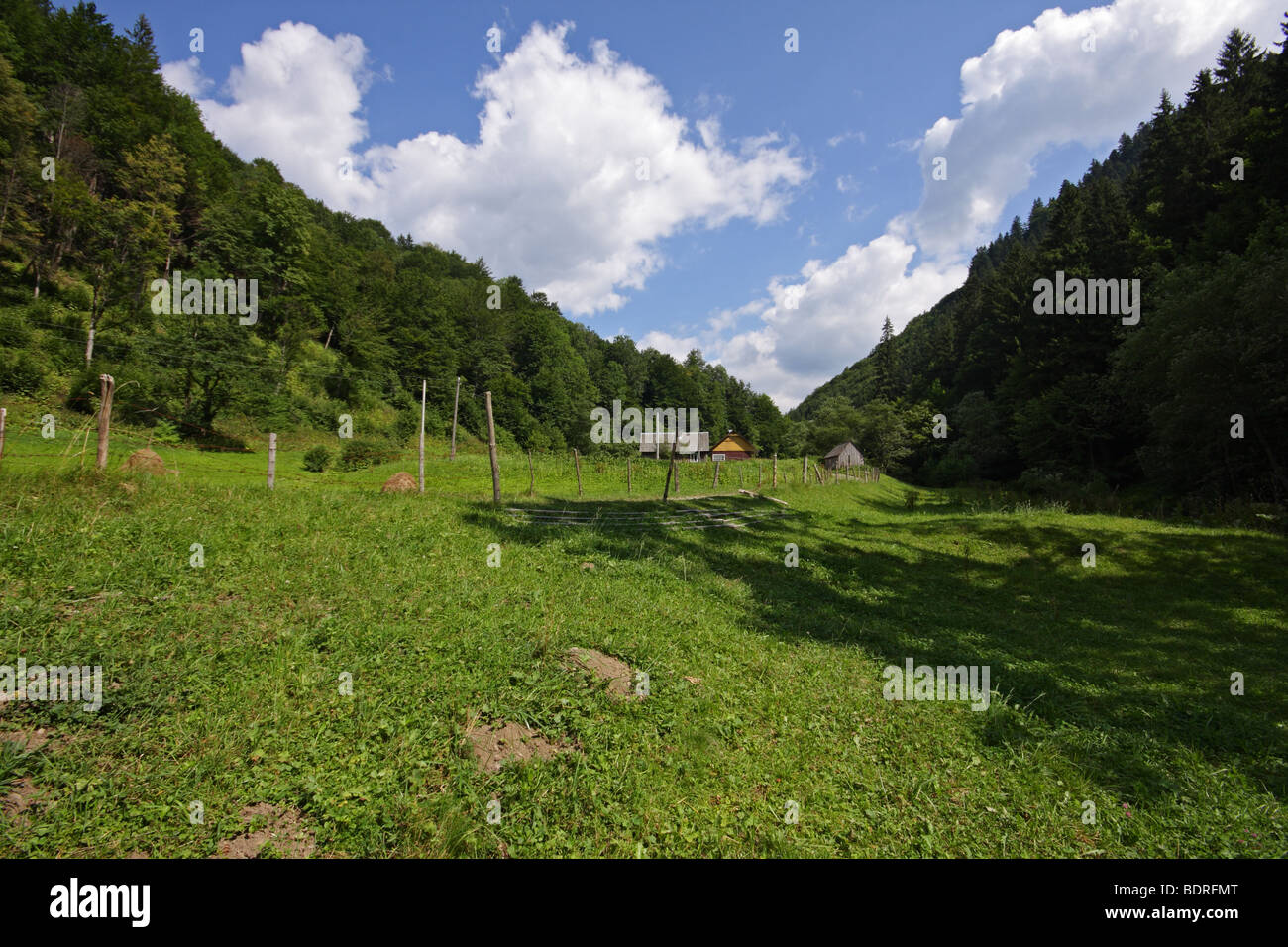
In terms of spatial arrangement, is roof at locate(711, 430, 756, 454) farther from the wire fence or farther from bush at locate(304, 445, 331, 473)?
bush at locate(304, 445, 331, 473)

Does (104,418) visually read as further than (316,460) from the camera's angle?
No

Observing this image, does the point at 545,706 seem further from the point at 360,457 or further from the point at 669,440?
the point at 669,440

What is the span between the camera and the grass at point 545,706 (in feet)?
11.4

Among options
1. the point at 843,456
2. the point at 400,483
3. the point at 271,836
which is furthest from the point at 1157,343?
the point at 843,456

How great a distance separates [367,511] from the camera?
9.90m

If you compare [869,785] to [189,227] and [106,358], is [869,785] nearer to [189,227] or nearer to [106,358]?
[106,358]

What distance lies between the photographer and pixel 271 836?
3.12 meters

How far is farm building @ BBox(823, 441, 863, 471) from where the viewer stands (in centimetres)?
6200

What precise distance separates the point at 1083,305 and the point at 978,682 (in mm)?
50844

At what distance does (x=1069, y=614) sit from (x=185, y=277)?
64936 mm

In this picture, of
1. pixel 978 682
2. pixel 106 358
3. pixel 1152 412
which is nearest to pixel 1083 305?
pixel 1152 412

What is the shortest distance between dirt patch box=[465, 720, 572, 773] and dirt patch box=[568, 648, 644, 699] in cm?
104

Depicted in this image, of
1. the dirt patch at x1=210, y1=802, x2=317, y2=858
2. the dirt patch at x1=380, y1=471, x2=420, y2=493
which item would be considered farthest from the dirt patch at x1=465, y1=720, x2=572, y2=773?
the dirt patch at x1=380, y1=471, x2=420, y2=493

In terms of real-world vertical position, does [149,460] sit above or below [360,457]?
below
